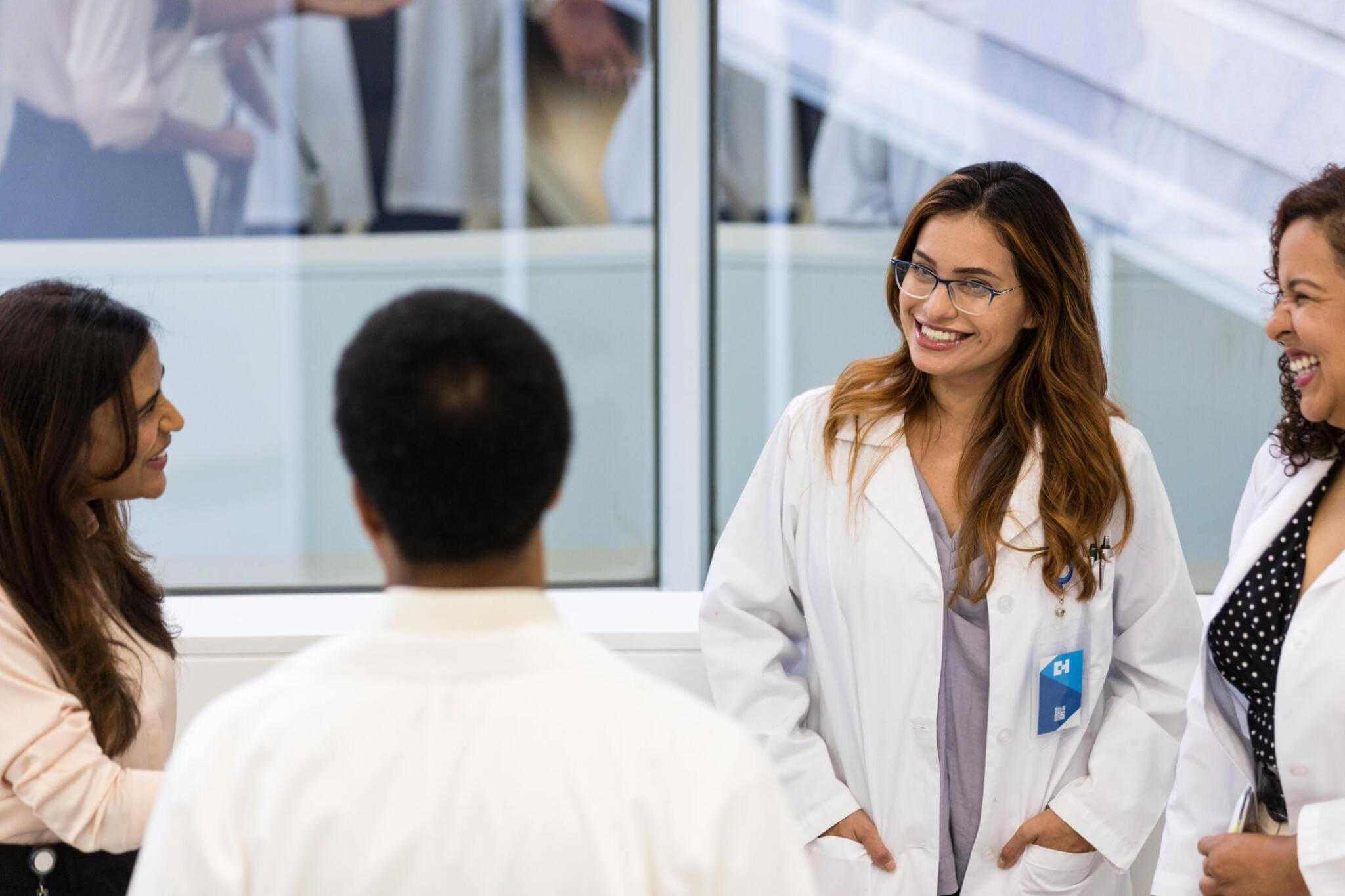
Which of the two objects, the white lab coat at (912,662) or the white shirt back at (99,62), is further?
the white shirt back at (99,62)

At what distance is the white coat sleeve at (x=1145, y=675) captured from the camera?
1900 millimetres

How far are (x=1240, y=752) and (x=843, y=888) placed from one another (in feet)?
1.83

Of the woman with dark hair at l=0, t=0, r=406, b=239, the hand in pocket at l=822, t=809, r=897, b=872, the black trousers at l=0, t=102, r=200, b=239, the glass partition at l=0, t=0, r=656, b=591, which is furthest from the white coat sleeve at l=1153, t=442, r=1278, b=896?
the black trousers at l=0, t=102, r=200, b=239

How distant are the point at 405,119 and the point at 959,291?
101 inches

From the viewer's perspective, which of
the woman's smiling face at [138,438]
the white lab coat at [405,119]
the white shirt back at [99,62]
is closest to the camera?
the woman's smiling face at [138,438]

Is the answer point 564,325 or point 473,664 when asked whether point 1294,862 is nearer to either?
point 473,664

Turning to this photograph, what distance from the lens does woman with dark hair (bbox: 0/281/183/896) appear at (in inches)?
57.7

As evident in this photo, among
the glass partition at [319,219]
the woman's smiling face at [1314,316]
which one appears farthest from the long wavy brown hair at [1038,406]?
the glass partition at [319,219]

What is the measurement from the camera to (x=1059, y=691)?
187cm

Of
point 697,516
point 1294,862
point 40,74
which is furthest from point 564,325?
point 1294,862

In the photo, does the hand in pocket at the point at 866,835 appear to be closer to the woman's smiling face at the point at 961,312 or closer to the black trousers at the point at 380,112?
the woman's smiling face at the point at 961,312

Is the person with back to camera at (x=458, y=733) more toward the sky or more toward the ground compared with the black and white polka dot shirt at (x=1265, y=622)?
more toward the sky

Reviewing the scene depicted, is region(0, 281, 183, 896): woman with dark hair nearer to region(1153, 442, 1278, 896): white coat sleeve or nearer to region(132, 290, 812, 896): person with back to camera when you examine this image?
region(132, 290, 812, 896): person with back to camera

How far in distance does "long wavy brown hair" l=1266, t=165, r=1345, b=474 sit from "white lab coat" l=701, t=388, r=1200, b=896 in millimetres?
177
